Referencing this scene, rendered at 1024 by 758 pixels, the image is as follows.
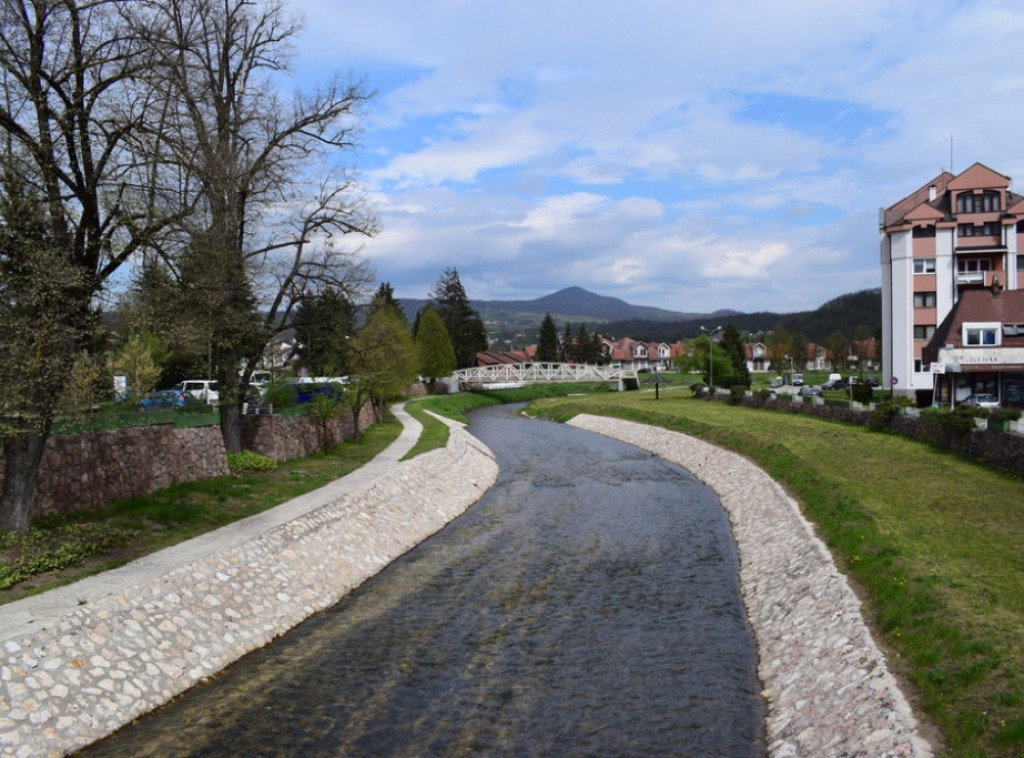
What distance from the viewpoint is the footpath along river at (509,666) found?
461 inches

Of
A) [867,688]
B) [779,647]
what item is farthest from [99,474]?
[867,688]

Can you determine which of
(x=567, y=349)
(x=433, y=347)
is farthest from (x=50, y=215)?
(x=567, y=349)

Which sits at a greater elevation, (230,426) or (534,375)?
(534,375)

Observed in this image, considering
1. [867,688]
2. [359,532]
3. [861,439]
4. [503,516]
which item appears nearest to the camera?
[867,688]

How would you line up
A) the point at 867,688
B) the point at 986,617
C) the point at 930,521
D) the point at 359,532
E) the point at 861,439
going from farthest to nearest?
the point at 861,439, the point at 359,532, the point at 930,521, the point at 986,617, the point at 867,688

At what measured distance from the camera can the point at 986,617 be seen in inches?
483

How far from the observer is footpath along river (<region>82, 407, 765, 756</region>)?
1172 centimetres

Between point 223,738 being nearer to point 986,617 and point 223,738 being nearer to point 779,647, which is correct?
point 779,647

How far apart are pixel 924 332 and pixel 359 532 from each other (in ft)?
172

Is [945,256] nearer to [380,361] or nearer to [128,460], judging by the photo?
[380,361]

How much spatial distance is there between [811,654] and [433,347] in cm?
8248

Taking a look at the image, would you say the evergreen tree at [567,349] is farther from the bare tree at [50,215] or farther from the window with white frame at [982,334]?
the bare tree at [50,215]

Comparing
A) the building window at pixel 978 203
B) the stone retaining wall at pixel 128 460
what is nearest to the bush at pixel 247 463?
the stone retaining wall at pixel 128 460

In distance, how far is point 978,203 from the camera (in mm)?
59188
